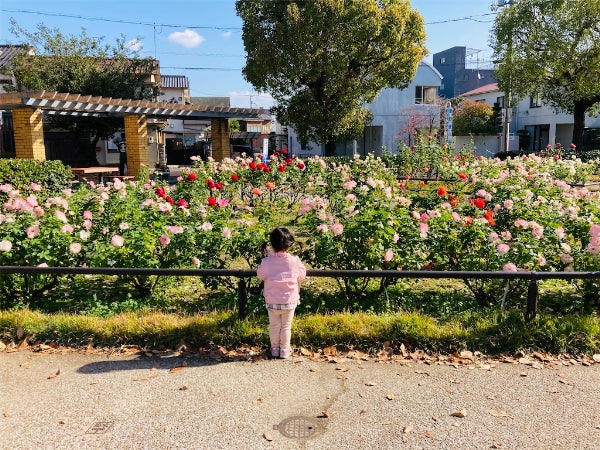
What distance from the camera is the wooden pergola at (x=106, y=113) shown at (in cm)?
1291

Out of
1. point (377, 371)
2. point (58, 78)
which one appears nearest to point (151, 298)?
point (377, 371)

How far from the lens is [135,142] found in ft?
57.6

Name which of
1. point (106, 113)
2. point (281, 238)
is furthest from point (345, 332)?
point (106, 113)

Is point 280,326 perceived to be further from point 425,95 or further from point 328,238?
point 425,95

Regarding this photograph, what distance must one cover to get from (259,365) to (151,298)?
171cm

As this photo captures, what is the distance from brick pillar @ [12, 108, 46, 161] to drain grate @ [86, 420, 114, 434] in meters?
12.3

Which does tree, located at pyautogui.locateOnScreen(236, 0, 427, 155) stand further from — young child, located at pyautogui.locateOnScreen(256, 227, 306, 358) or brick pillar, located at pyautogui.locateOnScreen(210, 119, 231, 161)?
young child, located at pyautogui.locateOnScreen(256, 227, 306, 358)

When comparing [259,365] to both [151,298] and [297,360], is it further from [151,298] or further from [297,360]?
[151,298]

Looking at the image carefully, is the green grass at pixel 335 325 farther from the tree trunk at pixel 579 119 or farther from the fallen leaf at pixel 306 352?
the tree trunk at pixel 579 119

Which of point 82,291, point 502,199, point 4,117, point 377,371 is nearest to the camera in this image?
point 377,371

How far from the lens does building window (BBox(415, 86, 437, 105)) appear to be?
110 feet

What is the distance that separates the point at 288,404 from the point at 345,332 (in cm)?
102

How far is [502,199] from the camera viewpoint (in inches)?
239

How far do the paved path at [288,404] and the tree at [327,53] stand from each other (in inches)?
665
